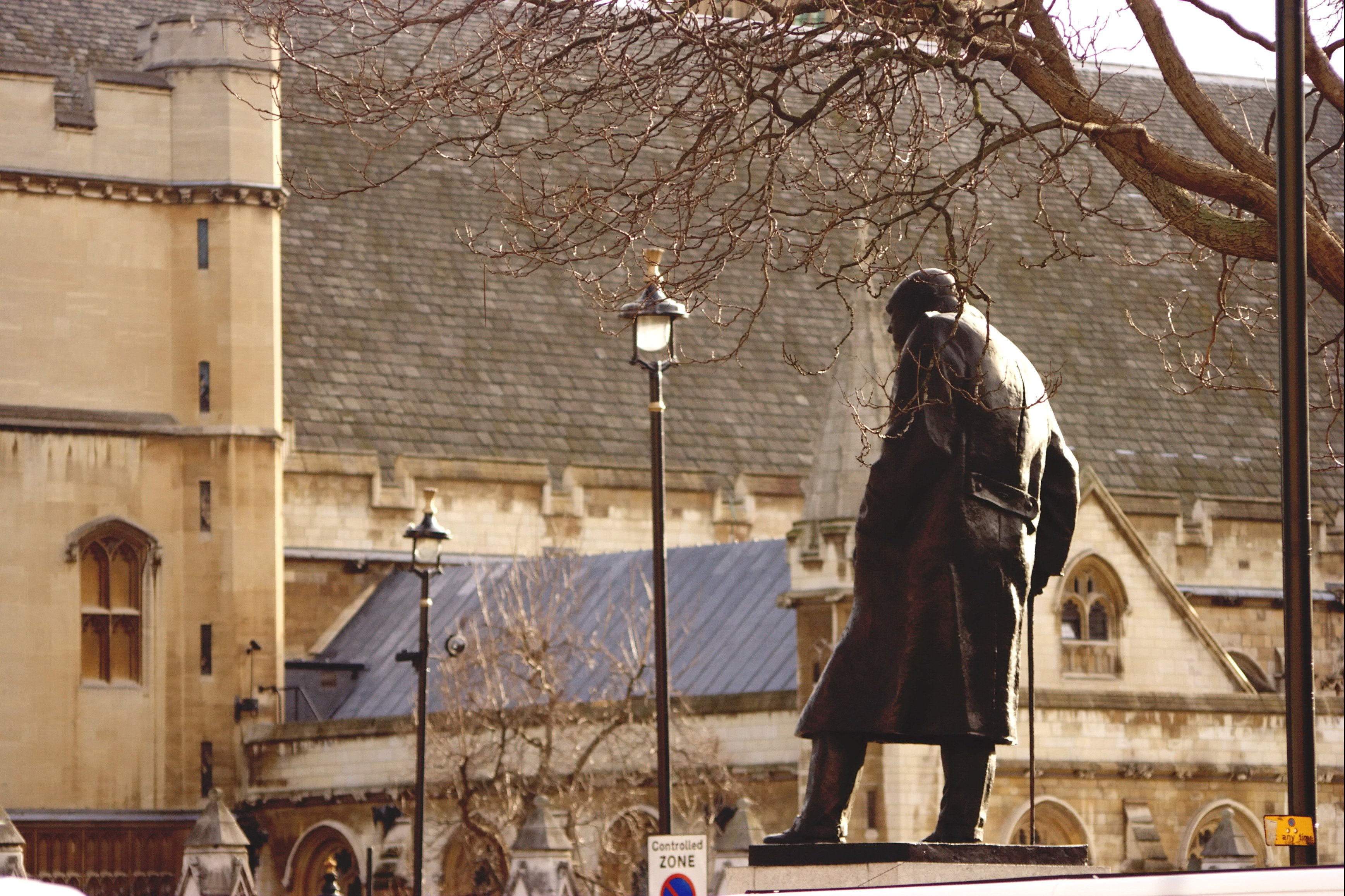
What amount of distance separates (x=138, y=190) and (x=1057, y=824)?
46.4ft

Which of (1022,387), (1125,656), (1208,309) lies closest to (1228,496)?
(1208,309)

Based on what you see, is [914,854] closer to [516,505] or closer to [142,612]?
[142,612]

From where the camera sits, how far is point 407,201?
47062mm

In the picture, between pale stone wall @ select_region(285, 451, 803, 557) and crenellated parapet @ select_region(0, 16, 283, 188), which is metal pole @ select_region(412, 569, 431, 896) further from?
pale stone wall @ select_region(285, 451, 803, 557)

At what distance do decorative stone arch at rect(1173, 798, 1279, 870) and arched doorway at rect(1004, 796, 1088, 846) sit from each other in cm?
133

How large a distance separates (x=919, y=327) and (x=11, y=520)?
26871 millimetres

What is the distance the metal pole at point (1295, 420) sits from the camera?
1191 centimetres

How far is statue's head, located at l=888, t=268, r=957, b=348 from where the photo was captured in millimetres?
12234

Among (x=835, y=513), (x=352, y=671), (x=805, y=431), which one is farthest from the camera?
(x=805, y=431)

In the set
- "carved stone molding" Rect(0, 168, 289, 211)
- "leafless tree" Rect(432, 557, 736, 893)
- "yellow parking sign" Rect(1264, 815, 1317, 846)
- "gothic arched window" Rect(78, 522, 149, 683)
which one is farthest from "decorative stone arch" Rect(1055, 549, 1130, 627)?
"yellow parking sign" Rect(1264, 815, 1317, 846)

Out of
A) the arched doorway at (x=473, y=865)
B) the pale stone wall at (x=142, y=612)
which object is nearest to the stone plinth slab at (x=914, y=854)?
the arched doorway at (x=473, y=865)

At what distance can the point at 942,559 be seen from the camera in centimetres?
1166

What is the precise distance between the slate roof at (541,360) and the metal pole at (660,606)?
73.7ft

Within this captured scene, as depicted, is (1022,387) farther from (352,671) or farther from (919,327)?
(352,671)
